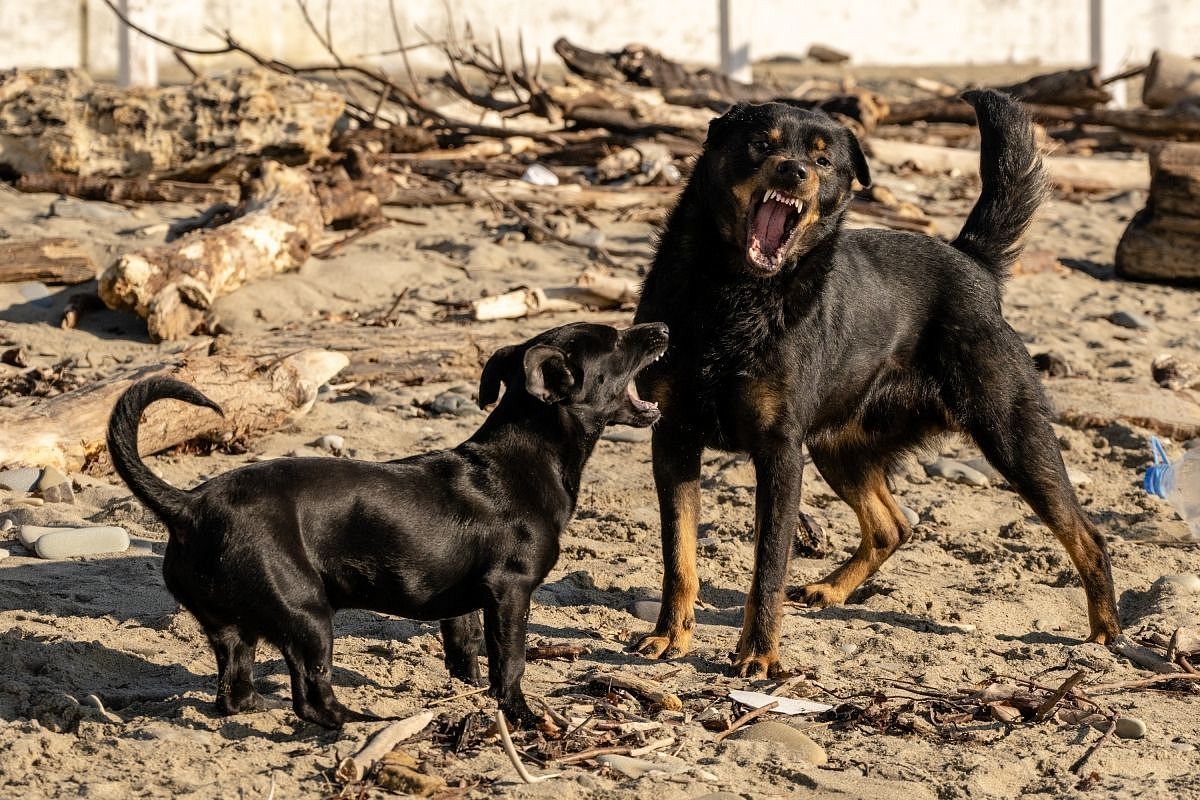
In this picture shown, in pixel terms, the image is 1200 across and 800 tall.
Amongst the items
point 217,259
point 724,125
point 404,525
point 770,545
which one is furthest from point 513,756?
point 217,259

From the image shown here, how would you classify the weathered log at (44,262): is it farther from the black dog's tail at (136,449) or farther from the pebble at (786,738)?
the pebble at (786,738)

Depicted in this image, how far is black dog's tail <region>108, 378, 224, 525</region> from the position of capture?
4.05 metres

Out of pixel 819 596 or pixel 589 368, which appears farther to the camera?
pixel 819 596

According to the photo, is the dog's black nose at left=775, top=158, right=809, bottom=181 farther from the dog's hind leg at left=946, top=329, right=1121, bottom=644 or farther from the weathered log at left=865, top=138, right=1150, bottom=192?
the weathered log at left=865, top=138, right=1150, bottom=192

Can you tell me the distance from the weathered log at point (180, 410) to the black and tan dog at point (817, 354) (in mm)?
2311

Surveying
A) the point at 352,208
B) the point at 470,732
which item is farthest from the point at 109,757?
the point at 352,208

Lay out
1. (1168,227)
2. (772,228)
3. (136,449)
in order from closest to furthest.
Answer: (136,449), (772,228), (1168,227)

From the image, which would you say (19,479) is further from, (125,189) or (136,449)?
(125,189)

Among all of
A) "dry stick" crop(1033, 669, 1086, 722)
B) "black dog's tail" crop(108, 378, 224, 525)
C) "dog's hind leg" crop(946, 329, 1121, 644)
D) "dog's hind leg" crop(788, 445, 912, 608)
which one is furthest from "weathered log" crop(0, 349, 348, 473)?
"dry stick" crop(1033, 669, 1086, 722)

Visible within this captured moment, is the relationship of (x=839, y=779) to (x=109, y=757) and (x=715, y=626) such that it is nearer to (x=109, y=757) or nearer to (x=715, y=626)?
(x=715, y=626)

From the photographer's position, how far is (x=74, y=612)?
16.6ft

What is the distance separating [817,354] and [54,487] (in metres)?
3.19

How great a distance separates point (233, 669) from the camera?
167 inches

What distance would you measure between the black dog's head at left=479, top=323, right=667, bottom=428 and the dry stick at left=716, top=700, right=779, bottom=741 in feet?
3.18
